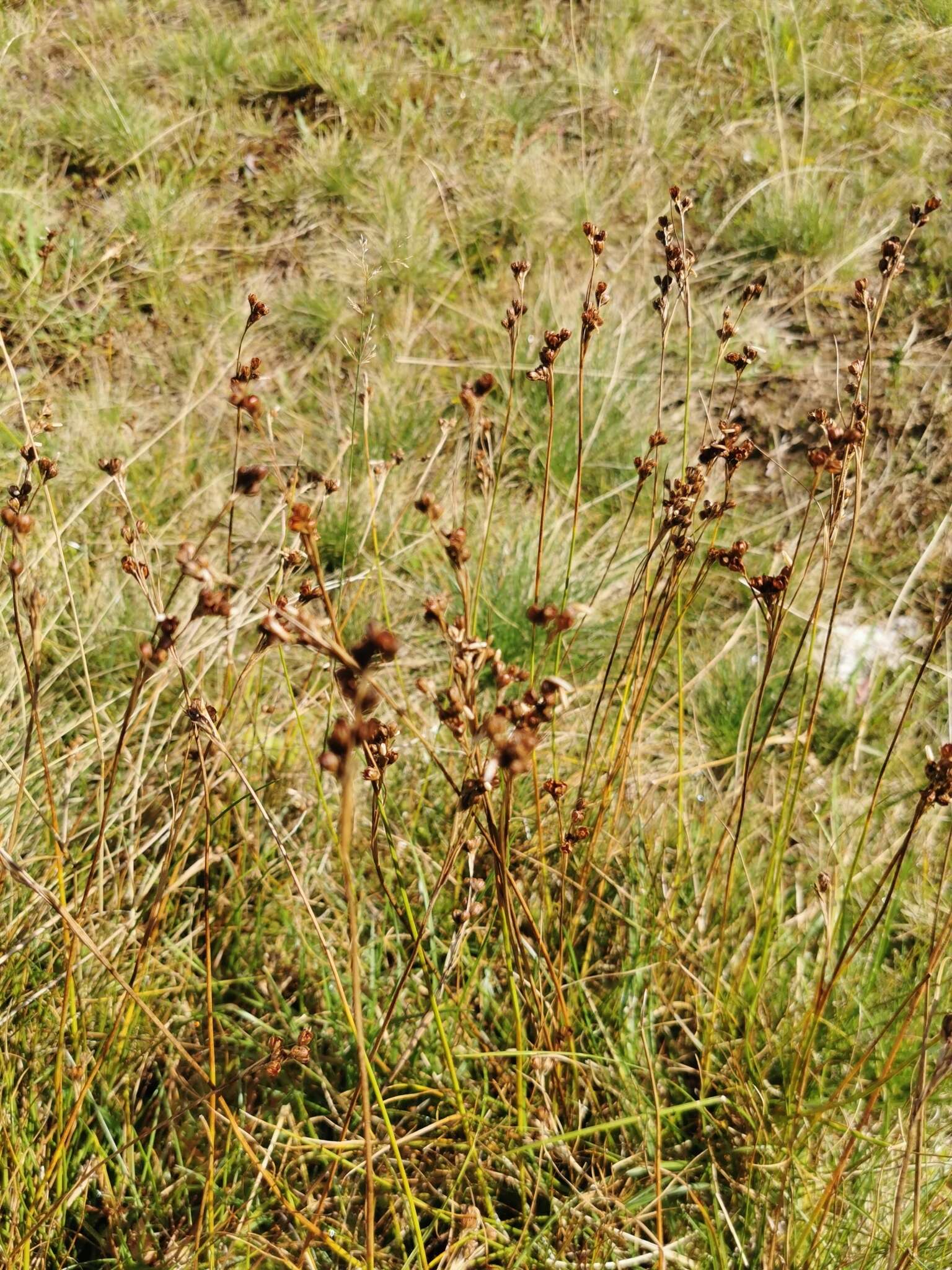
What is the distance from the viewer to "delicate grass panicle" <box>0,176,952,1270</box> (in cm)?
126

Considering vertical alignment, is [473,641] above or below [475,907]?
above

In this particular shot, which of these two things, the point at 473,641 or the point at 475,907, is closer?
the point at 473,641

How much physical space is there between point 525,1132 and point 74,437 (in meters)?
2.26

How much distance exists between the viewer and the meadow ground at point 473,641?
141cm

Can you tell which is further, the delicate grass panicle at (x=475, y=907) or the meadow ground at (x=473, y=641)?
the meadow ground at (x=473, y=641)

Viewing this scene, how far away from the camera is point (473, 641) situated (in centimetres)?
94

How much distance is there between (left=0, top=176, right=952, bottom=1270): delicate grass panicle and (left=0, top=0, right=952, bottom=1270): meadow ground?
0.06ft

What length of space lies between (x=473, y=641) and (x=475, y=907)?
56 cm

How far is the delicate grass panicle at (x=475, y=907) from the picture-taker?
4.12 ft

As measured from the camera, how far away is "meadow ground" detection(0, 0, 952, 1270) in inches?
55.4

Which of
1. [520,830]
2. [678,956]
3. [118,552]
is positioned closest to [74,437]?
[118,552]

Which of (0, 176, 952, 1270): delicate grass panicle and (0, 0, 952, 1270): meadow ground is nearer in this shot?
(0, 176, 952, 1270): delicate grass panicle

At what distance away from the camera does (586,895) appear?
1890 millimetres

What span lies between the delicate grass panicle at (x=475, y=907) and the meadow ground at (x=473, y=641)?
17 mm
